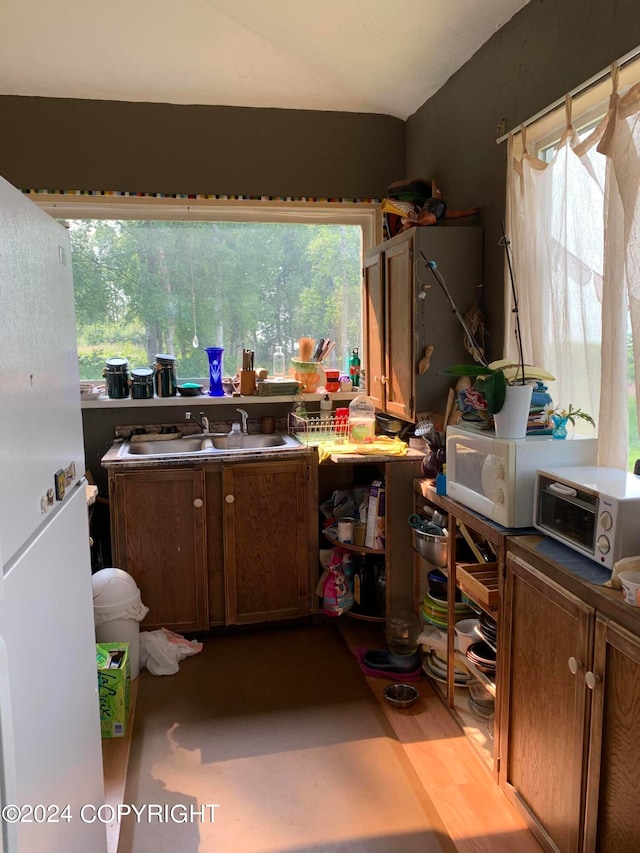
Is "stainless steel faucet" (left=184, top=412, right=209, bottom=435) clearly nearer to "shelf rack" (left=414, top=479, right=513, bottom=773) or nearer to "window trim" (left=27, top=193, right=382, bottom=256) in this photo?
"window trim" (left=27, top=193, right=382, bottom=256)

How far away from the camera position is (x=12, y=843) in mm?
826

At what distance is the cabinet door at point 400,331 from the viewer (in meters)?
2.76

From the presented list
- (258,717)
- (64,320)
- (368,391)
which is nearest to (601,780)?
(258,717)

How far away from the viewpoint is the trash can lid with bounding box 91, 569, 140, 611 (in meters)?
2.55

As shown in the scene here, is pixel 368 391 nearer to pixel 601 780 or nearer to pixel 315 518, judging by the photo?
pixel 315 518

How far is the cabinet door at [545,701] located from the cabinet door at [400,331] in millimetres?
1163

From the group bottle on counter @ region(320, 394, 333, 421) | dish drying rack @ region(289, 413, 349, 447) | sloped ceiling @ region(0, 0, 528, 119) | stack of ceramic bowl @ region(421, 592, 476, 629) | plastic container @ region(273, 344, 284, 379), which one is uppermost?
sloped ceiling @ region(0, 0, 528, 119)

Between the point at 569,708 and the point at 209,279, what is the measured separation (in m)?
2.68

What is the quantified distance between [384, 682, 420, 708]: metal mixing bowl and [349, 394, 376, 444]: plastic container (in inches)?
43.4

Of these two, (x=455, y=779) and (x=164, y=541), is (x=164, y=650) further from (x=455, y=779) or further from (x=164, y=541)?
(x=455, y=779)

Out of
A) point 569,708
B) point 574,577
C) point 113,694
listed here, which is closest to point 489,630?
point 569,708

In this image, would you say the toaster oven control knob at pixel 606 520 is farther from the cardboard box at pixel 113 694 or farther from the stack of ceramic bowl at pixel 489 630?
the cardboard box at pixel 113 694

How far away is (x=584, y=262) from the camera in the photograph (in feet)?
6.67

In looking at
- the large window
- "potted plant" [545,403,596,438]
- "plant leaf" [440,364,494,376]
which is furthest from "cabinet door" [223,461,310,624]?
"potted plant" [545,403,596,438]
